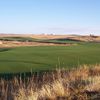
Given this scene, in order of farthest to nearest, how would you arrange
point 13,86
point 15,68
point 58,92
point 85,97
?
point 15,68
point 13,86
point 58,92
point 85,97

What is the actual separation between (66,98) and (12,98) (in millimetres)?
1533

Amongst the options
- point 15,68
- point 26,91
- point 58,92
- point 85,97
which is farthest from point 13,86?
point 15,68

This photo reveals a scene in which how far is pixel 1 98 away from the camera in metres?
9.41

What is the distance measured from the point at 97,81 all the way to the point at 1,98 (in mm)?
2689

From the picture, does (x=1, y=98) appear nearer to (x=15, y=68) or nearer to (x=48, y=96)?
(x=48, y=96)

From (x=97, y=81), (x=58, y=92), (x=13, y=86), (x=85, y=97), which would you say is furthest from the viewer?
(x=13, y=86)

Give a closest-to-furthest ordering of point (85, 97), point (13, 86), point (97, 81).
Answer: point (85, 97)
point (97, 81)
point (13, 86)

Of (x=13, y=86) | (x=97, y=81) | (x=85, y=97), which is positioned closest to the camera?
(x=85, y=97)

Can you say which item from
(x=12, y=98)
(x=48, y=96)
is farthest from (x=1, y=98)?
(x=48, y=96)

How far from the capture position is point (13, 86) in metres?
11.5

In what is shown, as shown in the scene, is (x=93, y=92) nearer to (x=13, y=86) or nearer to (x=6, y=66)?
(x=13, y=86)

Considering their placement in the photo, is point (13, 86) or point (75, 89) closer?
point (75, 89)

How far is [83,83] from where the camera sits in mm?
10289

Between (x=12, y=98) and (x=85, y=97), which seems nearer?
(x=85, y=97)
